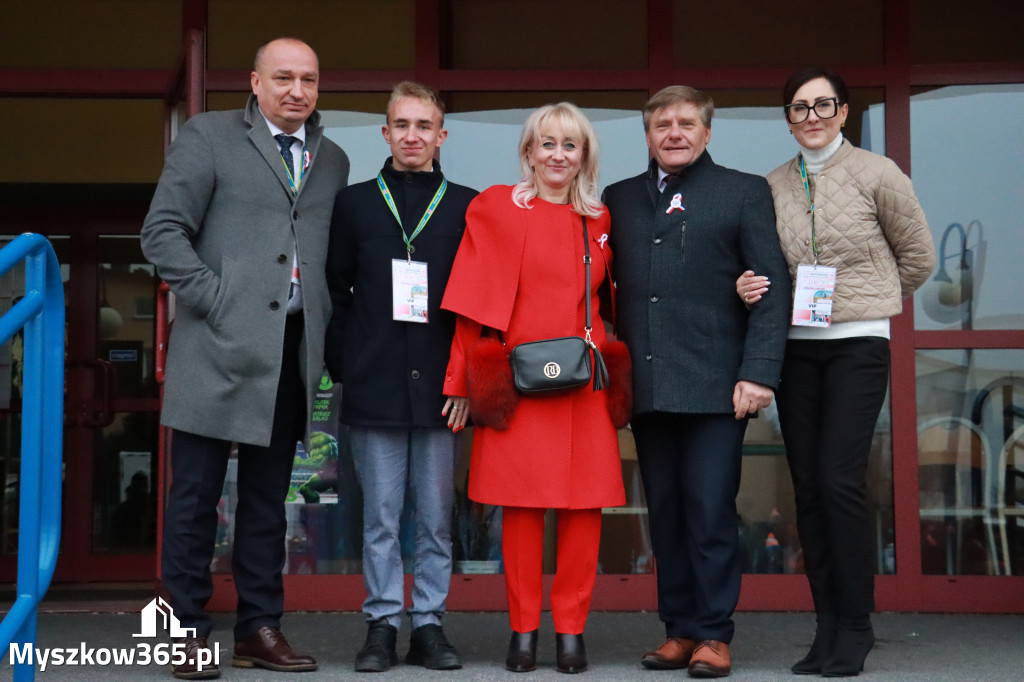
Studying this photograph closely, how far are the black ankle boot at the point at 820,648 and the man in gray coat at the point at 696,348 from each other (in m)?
0.26

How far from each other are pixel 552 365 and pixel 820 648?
3.96 ft

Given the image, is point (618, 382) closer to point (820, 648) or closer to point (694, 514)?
point (694, 514)

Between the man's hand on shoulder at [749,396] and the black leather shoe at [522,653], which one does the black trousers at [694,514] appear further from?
the black leather shoe at [522,653]

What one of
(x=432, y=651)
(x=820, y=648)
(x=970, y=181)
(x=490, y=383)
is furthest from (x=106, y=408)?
(x=970, y=181)

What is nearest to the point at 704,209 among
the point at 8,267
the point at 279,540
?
the point at 279,540

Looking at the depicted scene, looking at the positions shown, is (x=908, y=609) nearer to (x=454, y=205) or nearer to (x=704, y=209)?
(x=704, y=209)

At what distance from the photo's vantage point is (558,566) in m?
3.53

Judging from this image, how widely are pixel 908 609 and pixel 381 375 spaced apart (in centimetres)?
255

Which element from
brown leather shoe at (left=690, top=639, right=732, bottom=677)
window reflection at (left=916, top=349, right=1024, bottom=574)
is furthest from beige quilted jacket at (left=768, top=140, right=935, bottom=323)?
window reflection at (left=916, top=349, right=1024, bottom=574)

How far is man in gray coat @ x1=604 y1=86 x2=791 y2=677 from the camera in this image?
136 inches

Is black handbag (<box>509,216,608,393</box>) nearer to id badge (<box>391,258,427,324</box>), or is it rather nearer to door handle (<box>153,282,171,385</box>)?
id badge (<box>391,258,427,324</box>)

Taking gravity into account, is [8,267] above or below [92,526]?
above

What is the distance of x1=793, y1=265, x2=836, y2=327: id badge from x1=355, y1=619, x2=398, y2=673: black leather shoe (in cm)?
159

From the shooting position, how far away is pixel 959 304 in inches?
190
